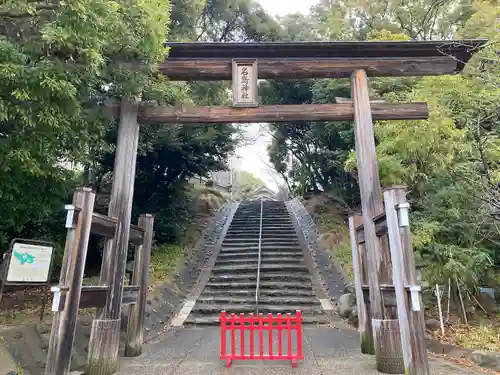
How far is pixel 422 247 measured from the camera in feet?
21.5

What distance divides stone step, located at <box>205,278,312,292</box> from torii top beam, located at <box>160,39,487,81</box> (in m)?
5.76

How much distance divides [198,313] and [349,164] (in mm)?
5043

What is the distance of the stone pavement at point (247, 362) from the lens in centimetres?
480

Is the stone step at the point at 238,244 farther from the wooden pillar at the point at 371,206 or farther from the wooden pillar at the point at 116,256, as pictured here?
the wooden pillar at the point at 116,256

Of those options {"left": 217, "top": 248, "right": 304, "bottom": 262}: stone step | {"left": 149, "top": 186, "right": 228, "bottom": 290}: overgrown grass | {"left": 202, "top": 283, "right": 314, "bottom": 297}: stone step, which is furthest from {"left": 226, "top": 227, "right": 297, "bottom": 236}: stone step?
{"left": 202, "top": 283, "right": 314, "bottom": 297}: stone step

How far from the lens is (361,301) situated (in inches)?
232

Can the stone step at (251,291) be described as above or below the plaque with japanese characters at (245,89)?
below

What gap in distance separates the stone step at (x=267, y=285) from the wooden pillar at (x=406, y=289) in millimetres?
5413

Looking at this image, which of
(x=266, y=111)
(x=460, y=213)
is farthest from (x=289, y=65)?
(x=460, y=213)

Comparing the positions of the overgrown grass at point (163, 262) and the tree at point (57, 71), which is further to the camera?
the overgrown grass at point (163, 262)

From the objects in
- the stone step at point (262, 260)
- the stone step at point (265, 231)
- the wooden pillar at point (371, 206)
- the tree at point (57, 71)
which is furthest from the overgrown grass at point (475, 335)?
the stone step at point (265, 231)

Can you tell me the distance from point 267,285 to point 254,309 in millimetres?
1146

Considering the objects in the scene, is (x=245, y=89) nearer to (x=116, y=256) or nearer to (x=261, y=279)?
(x=116, y=256)

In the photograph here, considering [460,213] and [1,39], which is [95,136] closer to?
[1,39]
